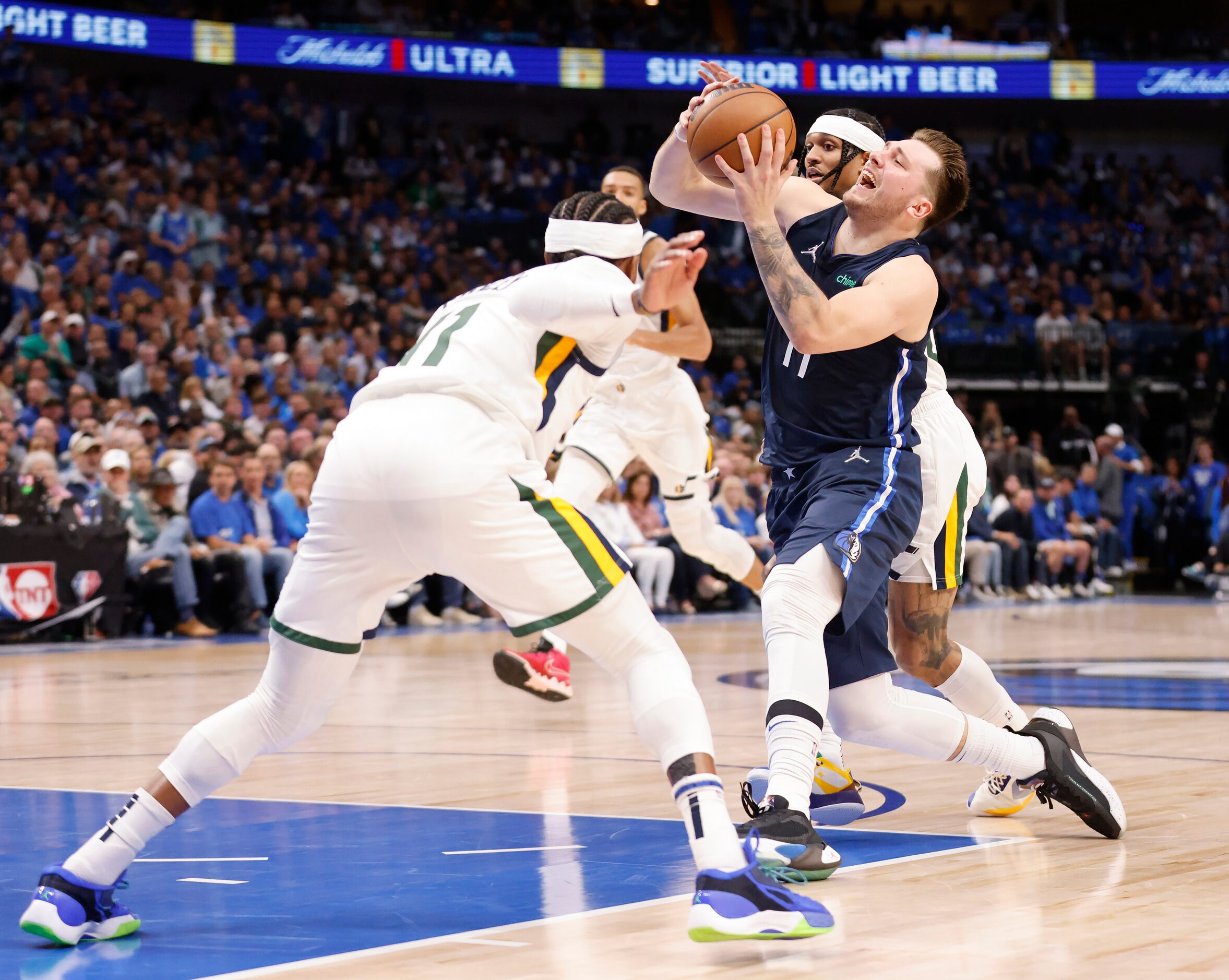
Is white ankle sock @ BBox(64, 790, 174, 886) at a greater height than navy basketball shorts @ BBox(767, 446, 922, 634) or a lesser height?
lesser

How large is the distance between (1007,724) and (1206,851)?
2.71ft

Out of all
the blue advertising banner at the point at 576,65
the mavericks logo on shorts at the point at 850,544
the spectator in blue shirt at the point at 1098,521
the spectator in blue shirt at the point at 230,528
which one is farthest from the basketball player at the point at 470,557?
the blue advertising banner at the point at 576,65

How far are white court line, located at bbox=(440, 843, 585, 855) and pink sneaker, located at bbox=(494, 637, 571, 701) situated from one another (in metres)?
2.30

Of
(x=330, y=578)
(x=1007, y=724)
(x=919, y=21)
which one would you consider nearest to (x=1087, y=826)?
(x=1007, y=724)

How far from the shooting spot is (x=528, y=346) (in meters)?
3.55

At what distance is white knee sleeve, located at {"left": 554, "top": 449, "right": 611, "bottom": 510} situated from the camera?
7.46 metres

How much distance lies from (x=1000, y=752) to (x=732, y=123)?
1892mm

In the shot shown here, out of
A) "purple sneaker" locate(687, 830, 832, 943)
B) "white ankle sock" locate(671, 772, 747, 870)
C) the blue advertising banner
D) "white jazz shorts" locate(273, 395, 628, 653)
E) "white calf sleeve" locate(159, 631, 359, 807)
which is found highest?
the blue advertising banner

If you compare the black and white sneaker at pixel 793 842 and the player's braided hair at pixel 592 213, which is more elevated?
the player's braided hair at pixel 592 213

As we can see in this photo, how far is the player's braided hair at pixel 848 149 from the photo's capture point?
486cm

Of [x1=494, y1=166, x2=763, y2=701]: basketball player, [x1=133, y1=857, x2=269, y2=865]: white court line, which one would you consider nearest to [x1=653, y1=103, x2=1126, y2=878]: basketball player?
[x1=133, y1=857, x2=269, y2=865]: white court line

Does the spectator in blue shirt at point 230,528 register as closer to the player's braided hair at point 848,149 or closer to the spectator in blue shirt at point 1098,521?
the player's braided hair at point 848,149

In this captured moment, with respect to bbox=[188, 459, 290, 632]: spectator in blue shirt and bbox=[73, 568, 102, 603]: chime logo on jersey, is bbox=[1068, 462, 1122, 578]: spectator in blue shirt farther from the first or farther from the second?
bbox=[73, 568, 102, 603]: chime logo on jersey

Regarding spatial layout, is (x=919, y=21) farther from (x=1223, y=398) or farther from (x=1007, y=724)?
(x=1007, y=724)
